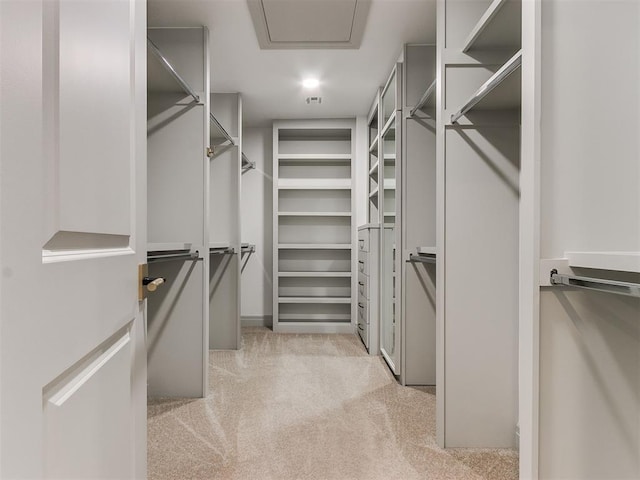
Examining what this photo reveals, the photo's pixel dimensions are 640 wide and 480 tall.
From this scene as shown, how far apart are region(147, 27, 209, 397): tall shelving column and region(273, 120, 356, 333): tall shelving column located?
6.68ft

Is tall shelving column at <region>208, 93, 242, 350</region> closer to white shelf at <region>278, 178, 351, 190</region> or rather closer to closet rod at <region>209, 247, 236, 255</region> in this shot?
closet rod at <region>209, 247, 236, 255</region>

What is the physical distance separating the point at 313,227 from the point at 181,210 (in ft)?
7.57

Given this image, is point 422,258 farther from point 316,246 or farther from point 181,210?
point 316,246

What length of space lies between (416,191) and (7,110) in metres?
2.57

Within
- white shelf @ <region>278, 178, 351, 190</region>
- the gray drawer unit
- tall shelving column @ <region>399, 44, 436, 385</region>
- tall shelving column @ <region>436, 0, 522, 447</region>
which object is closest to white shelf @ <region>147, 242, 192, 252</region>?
tall shelving column @ <region>436, 0, 522, 447</region>

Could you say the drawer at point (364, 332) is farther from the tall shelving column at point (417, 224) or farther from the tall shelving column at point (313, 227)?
the tall shelving column at point (417, 224)

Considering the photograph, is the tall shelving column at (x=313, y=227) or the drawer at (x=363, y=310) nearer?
the drawer at (x=363, y=310)

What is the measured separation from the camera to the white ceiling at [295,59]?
244 cm

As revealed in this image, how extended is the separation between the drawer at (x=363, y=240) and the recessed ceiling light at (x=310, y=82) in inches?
51.0

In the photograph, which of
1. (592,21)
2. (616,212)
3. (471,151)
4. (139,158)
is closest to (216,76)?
(471,151)

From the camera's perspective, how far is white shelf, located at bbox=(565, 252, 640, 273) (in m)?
0.90

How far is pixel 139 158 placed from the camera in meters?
1.01

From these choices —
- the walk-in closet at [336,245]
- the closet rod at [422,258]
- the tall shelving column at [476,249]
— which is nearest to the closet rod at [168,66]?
the walk-in closet at [336,245]

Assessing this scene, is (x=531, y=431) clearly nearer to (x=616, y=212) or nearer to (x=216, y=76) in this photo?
(x=616, y=212)
